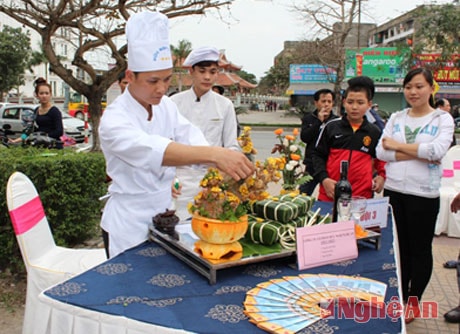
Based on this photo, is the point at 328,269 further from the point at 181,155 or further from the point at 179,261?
the point at 181,155

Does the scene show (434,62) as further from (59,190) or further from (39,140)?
(59,190)

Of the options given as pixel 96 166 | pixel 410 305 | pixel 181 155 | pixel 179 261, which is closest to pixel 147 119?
pixel 181 155

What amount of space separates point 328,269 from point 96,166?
2804 millimetres

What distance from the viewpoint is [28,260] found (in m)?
2.26

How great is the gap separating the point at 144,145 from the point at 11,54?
3220cm

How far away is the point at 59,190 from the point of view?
135 inches

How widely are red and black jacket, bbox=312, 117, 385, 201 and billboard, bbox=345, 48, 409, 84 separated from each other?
21348 millimetres

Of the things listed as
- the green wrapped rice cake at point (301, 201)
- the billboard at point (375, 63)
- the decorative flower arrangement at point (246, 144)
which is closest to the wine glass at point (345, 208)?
the green wrapped rice cake at point (301, 201)

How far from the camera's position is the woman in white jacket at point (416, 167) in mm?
2521

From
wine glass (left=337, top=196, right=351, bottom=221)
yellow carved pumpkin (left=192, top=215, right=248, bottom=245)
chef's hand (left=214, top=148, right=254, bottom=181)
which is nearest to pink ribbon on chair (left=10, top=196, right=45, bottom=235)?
yellow carved pumpkin (left=192, top=215, right=248, bottom=245)

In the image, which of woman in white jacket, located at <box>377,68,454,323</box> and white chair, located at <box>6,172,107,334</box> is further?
woman in white jacket, located at <box>377,68,454,323</box>

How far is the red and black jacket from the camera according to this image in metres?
2.65

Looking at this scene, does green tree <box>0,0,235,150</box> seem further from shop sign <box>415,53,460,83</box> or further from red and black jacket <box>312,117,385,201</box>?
shop sign <box>415,53,460,83</box>

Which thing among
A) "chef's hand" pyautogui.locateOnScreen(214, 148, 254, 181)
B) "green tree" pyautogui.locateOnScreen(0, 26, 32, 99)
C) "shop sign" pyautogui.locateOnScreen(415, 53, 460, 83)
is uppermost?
"green tree" pyautogui.locateOnScreen(0, 26, 32, 99)
